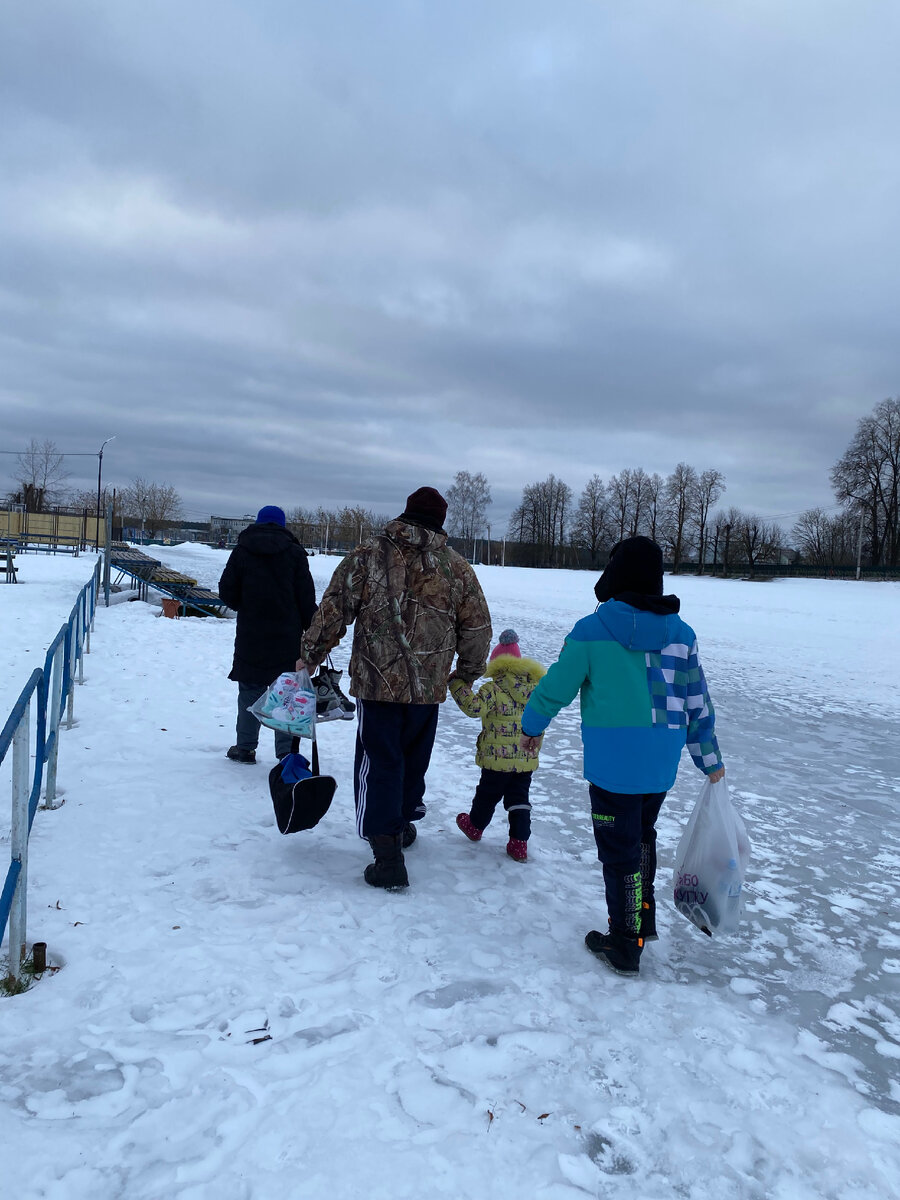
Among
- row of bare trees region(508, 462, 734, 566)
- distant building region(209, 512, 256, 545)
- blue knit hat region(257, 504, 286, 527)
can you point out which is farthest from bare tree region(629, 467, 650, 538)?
blue knit hat region(257, 504, 286, 527)

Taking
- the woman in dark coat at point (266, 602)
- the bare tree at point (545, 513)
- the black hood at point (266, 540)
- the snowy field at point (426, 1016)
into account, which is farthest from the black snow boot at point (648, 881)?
the bare tree at point (545, 513)

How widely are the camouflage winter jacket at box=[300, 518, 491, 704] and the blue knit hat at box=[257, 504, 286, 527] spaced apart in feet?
5.81

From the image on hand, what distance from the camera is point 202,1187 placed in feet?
6.09

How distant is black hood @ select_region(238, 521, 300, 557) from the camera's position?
5.17 m

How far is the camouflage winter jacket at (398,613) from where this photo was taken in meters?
3.46

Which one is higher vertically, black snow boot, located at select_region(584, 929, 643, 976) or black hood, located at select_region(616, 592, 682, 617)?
black hood, located at select_region(616, 592, 682, 617)

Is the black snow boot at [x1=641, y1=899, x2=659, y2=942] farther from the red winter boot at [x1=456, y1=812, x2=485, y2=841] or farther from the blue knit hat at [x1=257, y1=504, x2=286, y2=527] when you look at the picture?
the blue knit hat at [x1=257, y1=504, x2=286, y2=527]

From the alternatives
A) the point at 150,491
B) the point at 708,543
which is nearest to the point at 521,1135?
the point at 708,543

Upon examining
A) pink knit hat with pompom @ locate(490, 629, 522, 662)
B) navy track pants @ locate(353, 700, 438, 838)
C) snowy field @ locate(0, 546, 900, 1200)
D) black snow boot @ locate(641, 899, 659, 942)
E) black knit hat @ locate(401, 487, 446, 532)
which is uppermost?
black knit hat @ locate(401, 487, 446, 532)

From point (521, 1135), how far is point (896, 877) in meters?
3.05

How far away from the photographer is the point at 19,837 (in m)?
2.61

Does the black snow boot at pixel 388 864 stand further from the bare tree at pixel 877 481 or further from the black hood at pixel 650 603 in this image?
the bare tree at pixel 877 481

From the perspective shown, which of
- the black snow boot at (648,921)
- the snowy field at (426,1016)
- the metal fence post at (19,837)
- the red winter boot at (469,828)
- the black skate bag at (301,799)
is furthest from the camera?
the red winter boot at (469,828)

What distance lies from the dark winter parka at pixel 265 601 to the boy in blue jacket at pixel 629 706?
8.70 ft
